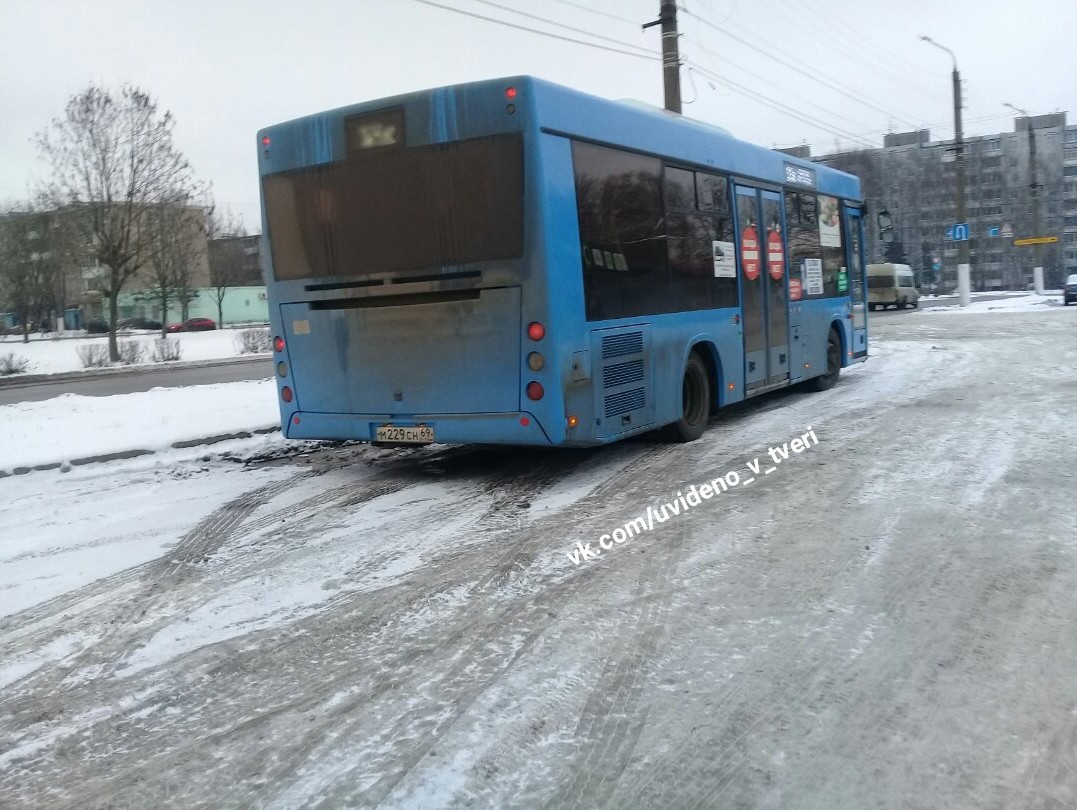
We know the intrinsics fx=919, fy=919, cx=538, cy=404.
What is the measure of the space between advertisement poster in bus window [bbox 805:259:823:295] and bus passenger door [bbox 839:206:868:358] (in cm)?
143

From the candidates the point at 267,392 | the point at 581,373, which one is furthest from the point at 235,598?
the point at 267,392

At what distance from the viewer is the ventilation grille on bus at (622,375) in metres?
7.93

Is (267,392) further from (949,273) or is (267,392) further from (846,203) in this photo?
(949,273)

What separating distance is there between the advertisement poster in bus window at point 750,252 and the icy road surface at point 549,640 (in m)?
3.05

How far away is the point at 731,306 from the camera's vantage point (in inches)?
406

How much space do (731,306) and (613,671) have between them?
693 cm

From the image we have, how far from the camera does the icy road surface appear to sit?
3.24 meters

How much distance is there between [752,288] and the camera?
1087 centimetres

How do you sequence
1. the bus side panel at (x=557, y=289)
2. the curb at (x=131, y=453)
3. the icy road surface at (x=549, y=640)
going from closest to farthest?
the icy road surface at (x=549, y=640) → the bus side panel at (x=557, y=289) → the curb at (x=131, y=453)

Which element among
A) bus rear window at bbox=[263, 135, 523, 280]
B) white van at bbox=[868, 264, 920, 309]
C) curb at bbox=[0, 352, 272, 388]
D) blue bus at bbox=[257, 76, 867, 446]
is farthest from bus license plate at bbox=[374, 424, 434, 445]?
white van at bbox=[868, 264, 920, 309]

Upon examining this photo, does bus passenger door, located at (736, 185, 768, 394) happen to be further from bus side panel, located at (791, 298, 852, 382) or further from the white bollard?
the white bollard

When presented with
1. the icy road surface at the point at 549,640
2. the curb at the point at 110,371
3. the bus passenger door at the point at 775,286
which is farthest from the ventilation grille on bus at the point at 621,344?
the curb at the point at 110,371

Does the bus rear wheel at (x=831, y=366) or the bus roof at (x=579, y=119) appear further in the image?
the bus rear wheel at (x=831, y=366)

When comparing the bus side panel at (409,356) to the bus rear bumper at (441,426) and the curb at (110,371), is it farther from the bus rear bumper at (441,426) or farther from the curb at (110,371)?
the curb at (110,371)
